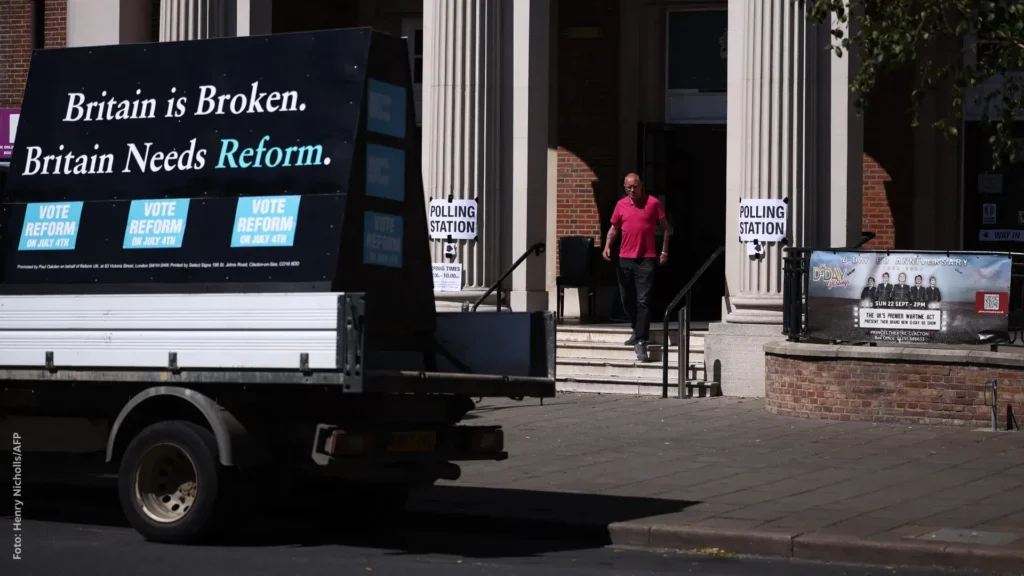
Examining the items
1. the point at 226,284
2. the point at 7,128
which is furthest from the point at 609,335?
the point at 7,128

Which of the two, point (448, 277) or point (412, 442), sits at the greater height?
point (448, 277)

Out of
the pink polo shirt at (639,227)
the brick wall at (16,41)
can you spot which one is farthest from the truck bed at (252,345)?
the brick wall at (16,41)

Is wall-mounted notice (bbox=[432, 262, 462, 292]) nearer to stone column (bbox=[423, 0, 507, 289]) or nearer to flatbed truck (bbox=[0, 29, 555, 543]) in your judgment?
stone column (bbox=[423, 0, 507, 289])

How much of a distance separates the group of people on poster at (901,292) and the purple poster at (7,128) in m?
13.9

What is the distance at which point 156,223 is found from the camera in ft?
32.1

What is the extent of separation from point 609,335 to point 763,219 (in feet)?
8.87

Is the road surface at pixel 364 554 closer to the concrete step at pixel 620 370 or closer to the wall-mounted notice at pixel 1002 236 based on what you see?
the concrete step at pixel 620 370

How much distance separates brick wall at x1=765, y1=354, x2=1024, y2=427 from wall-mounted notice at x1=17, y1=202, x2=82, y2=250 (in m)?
8.00

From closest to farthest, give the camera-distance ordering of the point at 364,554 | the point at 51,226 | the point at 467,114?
the point at 364,554, the point at 51,226, the point at 467,114

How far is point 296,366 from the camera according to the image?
29.4 ft

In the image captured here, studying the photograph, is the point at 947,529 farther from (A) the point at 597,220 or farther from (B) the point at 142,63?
A: (A) the point at 597,220

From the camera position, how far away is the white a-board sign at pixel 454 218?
755 inches

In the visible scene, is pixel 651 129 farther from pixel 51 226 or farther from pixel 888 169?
pixel 51 226

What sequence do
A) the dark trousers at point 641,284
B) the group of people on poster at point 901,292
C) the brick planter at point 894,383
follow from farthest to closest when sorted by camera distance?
the dark trousers at point 641,284, the group of people on poster at point 901,292, the brick planter at point 894,383
